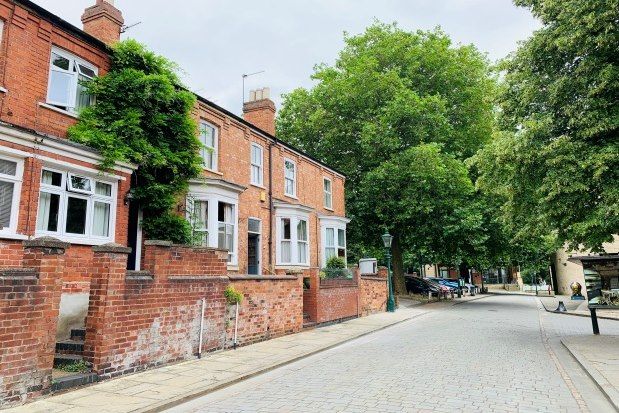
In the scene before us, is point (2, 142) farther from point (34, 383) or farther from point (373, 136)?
point (373, 136)

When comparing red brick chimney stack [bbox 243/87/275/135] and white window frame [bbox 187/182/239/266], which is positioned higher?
red brick chimney stack [bbox 243/87/275/135]

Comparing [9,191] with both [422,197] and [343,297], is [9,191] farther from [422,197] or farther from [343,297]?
[422,197]

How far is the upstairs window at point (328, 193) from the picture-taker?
23.1 metres

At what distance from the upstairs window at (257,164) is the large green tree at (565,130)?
8.86m

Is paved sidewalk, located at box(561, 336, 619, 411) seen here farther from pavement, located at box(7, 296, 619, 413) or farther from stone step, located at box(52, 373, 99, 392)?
stone step, located at box(52, 373, 99, 392)

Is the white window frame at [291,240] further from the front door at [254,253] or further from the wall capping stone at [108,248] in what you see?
the wall capping stone at [108,248]

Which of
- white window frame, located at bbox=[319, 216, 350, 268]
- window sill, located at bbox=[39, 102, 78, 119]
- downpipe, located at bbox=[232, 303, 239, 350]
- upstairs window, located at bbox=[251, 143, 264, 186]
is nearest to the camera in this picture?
window sill, located at bbox=[39, 102, 78, 119]

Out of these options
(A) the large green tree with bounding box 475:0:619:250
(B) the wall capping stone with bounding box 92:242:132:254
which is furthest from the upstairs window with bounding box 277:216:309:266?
(B) the wall capping stone with bounding box 92:242:132:254

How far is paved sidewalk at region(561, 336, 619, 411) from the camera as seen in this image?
6.81 meters

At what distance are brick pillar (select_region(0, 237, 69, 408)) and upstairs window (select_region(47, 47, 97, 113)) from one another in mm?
5509

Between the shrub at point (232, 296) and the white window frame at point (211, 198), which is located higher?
the white window frame at point (211, 198)

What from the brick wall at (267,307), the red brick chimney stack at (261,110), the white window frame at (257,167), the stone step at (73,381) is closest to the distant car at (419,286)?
the red brick chimney stack at (261,110)

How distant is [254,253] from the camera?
1708 cm

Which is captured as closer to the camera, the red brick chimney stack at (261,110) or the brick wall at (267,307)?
the brick wall at (267,307)
